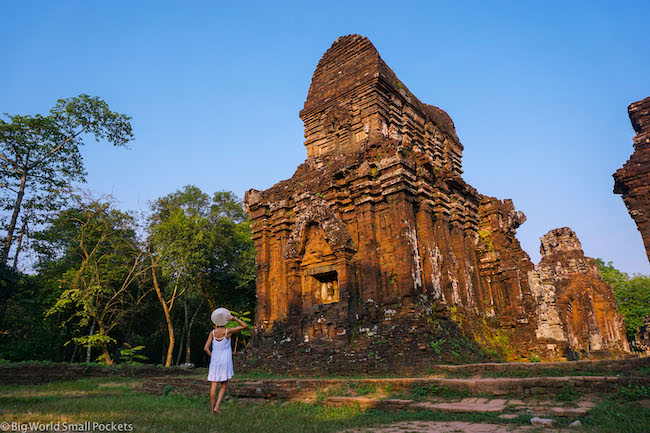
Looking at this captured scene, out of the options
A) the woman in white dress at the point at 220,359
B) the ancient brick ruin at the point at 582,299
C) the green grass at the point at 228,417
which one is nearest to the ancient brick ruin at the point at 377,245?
the green grass at the point at 228,417

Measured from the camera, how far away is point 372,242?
11422 mm

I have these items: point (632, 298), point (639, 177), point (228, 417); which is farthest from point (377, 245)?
point (632, 298)

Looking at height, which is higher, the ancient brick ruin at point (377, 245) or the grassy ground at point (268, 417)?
the ancient brick ruin at point (377, 245)

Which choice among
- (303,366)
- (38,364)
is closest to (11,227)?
(38,364)

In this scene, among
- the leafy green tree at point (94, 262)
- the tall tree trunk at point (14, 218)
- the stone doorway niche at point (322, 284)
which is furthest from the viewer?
the leafy green tree at point (94, 262)

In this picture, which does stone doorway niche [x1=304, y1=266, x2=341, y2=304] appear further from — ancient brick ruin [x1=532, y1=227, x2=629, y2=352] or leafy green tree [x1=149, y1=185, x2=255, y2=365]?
ancient brick ruin [x1=532, y1=227, x2=629, y2=352]

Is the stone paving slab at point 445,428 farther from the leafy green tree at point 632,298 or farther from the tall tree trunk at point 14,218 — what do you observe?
the leafy green tree at point 632,298

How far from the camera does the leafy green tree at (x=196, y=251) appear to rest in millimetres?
22078

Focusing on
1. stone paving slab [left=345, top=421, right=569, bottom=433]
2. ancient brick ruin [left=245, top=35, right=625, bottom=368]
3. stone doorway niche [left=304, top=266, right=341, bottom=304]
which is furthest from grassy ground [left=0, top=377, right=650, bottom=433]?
stone doorway niche [left=304, top=266, right=341, bottom=304]

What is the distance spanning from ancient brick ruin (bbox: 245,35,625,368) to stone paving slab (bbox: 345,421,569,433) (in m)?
4.22

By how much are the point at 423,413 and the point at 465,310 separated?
705 centimetres

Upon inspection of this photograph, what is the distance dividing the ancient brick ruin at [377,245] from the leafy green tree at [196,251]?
8.70 meters

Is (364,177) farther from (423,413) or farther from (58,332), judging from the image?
(58,332)

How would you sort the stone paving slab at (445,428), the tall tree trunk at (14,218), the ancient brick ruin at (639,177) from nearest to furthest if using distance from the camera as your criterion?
the stone paving slab at (445,428), the ancient brick ruin at (639,177), the tall tree trunk at (14,218)
